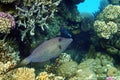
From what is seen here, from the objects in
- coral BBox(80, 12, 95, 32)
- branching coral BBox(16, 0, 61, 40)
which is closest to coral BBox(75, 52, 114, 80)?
coral BBox(80, 12, 95, 32)

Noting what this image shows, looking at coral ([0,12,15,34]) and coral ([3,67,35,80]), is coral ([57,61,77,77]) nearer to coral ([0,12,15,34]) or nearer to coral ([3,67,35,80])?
coral ([3,67,35,80])

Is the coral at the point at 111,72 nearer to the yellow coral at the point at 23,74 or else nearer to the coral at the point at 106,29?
the coral at the point at 106,29

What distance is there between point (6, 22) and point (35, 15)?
67 centimetres

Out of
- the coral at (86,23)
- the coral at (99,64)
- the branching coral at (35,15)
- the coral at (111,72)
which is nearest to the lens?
the branching coral at (35,15)

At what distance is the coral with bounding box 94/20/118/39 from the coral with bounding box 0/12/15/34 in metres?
2.61

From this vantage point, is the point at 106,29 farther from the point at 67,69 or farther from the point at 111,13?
the point at 67,69

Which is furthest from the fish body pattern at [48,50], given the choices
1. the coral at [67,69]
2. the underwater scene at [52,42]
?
the coral at [67,69]

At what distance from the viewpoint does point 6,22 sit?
421 centimetres

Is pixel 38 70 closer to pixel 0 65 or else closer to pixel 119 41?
pixel 0 65

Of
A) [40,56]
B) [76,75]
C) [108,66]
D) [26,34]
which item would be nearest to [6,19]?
[26,34]

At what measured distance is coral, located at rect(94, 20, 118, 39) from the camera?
609 cm

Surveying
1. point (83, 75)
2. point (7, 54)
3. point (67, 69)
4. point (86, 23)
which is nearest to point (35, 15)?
point (7, 54)

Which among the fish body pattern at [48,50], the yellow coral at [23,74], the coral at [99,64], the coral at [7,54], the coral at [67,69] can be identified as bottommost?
the coral at [99,64]

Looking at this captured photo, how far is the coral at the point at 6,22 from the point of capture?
421 centimetres
